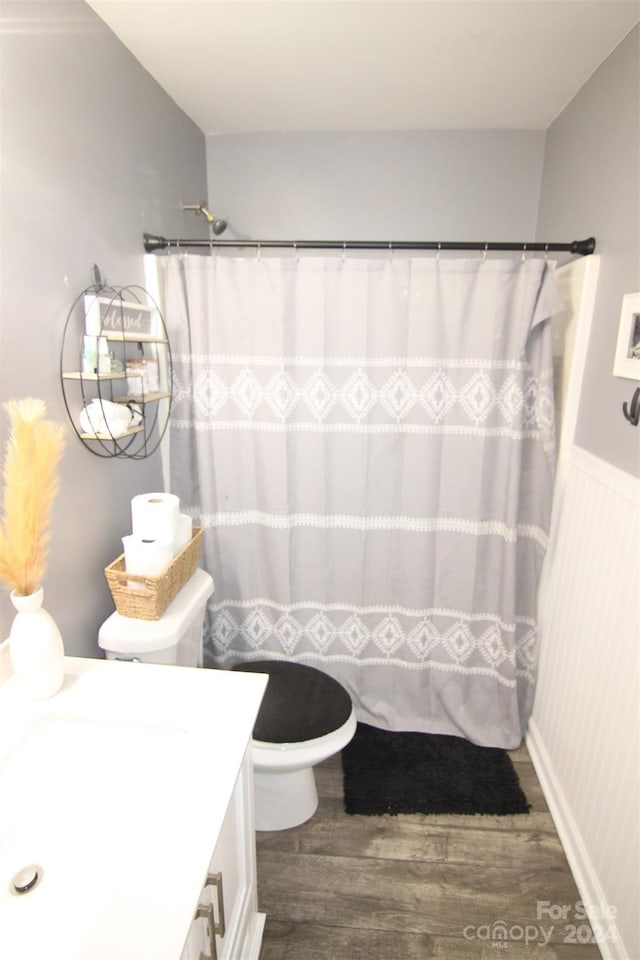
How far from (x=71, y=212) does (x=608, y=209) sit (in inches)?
57.8

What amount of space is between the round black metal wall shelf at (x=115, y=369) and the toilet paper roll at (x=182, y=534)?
244mm

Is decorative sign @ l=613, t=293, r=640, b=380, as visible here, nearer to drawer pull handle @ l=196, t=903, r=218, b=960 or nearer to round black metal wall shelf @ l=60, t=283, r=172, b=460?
round black metal wall shelf @ l=60, t=283, r=172, b=460

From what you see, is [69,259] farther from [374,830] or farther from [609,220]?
[374,830]

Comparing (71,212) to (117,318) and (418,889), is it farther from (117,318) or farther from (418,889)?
(418,889)

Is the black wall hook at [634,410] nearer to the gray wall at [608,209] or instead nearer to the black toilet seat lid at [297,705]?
the gray wall at [608,209]

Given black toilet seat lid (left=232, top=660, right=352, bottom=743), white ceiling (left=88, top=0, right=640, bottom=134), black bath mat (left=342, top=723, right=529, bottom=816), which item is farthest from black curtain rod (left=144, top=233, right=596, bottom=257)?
black bath mat (left=342, top=723, right=529, bottom=816)

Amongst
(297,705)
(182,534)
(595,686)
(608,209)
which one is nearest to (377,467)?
(182,534)

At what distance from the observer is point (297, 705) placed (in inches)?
61.0

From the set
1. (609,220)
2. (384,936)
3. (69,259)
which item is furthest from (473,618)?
(69,259)

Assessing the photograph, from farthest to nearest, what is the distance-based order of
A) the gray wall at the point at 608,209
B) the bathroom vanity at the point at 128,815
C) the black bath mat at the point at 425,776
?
the black bath mat at the point at 425,776, the gray wall at the point at 608,209, the bathroom vanity at the point at 128,815

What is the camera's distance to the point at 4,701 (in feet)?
3.38

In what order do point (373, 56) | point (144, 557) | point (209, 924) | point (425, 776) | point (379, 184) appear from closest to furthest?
1. point (209, 924)
2. point (144, 557)
3. point (373, 56)
4. point (425, 776)
5. point (379, 184)

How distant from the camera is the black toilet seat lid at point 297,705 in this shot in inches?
57.1

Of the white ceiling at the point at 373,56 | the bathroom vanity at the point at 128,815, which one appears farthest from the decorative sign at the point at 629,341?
the bathroom vanity at the point at 128,815
